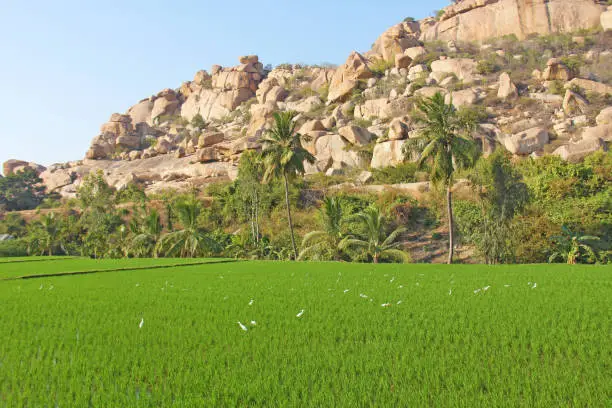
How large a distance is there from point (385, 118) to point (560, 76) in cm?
1999

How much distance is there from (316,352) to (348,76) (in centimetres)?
6094

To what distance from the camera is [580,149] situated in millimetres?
32594

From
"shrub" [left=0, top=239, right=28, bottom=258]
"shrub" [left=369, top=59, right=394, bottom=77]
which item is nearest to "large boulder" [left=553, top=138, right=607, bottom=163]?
"shrub" [left=369, top=59, right=394, bottom=77]

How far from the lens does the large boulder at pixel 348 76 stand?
59.2m

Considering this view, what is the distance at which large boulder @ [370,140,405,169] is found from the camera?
39656mm

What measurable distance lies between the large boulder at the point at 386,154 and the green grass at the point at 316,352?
1275 inches

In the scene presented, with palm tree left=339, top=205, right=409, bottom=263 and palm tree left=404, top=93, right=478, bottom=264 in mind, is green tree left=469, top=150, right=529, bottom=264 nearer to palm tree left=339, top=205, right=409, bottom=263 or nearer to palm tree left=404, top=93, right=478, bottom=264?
palm tree left=404, top=93, right=478, bottom=264

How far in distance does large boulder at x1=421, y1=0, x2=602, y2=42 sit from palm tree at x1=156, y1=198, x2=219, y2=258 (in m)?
53.2

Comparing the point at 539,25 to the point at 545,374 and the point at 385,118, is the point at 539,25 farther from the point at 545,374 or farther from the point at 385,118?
the point at 545,374

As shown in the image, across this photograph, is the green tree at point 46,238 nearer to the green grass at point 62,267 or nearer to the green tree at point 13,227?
the green tree at point 13,227

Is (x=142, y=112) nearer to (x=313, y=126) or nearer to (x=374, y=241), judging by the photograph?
(x=313, y=126)

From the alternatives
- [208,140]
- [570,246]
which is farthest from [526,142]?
[208,140]

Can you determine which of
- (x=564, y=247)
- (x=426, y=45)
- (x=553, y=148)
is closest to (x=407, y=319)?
(x=564, y=247)

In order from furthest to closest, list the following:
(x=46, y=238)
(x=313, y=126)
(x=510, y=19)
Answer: (x=510, y=19) → (x=313, y=126) → (x=46, y=238)
